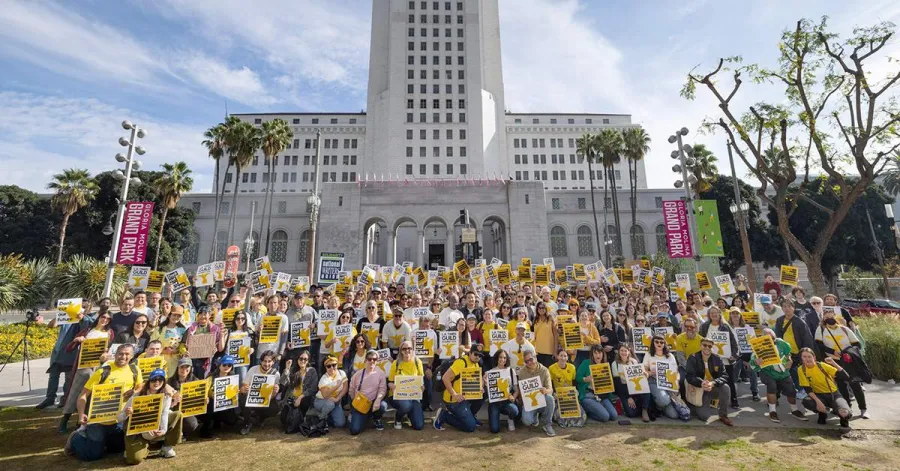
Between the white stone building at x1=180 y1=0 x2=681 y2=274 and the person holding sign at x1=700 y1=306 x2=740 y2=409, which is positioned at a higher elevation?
the white stone building at x1=180 y1=0 x2=681 y2=274

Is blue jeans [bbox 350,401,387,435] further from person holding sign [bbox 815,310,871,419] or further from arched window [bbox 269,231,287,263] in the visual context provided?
arched window [bbox 269,231,287,263]

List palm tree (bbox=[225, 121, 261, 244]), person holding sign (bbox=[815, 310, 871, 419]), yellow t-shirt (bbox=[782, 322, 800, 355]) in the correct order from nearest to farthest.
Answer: person holding sign (bbox=[815, 310, 871, 419]) < yellow t-shirt (bbox=[782, 322, 800, 355]) < palm tree (bbox=[225, 121, 261, 244])

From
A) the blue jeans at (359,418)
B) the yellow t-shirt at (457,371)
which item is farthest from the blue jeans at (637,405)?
the blue jeans at (359,418)

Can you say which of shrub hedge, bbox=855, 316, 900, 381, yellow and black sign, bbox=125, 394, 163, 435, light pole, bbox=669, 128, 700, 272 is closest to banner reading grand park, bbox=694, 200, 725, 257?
light pole, bbox=669, 128, 700, 272

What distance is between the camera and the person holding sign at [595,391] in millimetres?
7848

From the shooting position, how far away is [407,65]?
60781 mm

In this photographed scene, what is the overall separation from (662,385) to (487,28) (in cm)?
7051

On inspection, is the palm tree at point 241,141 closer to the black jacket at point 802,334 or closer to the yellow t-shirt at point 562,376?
the yellow t-shirt at point 562,376

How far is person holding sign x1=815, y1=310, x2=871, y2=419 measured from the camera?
775 cm

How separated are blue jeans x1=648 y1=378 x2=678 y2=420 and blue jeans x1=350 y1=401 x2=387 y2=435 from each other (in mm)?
5308

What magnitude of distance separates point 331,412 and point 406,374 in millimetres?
1536

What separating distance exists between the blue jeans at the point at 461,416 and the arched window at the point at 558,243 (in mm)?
40396

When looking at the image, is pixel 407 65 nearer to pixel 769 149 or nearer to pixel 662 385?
pixel 769 149

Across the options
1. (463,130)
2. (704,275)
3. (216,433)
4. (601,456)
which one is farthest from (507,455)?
(463,130)
